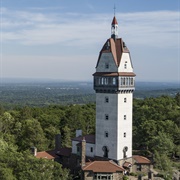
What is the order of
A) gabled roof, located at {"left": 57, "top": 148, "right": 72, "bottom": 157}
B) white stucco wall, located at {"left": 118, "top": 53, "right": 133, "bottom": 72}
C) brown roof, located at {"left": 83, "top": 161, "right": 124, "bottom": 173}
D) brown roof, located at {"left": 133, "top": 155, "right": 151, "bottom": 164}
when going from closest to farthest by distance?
brown roof, located at {"left": 83, "top": 161, "right": 124, "bottom": 173}, white stucco wall, located at {"left": 118, "top": 53, "right": 133, "bottom": 72}, brown roof, located at {"left": 133, "top": 155, "right": 151, "bottom": 164}, gabled roof, located at {"left": 57, "top": 148, "right": 72, "bottom": 157}

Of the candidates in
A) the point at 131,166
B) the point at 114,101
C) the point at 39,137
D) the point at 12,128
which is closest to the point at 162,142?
the point at 131,166

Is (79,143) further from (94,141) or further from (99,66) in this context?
(99,66)

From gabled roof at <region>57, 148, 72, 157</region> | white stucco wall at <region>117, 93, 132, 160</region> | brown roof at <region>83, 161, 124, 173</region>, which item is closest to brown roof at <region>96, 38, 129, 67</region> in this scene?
white stucco wall at <region>117, 93, 132, 160</region>

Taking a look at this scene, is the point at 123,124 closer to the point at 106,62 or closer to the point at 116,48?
the point at 106,62

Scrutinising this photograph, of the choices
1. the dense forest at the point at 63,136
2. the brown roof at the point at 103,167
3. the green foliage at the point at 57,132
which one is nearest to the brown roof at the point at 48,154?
the dense forest at the point at 63,136

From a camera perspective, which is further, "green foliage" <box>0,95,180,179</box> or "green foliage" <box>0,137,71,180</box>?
"green foliage" <box>0,95,180,179</box>

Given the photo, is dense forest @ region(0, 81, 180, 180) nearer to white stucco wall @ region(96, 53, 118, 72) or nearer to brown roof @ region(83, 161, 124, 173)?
brown roof @ region(83, 161, 124, 173)

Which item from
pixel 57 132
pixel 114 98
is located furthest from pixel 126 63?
pixel 57 132

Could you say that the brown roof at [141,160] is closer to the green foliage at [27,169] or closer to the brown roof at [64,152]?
the brown roof at [64,152]
